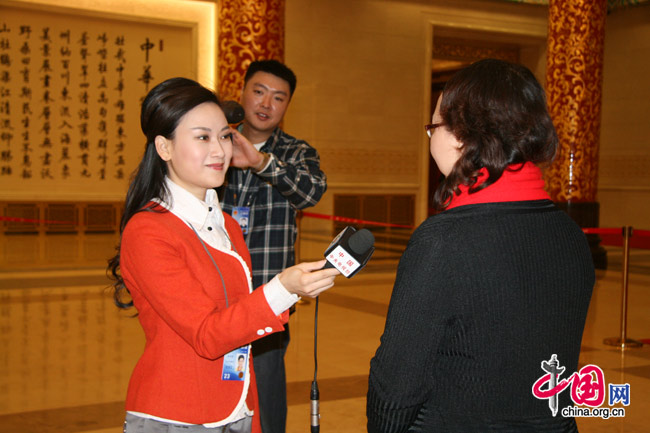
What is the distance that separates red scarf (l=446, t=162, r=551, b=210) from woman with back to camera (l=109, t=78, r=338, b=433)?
36cm

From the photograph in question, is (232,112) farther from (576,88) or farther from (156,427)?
(576,88)

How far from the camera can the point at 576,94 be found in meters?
9.87

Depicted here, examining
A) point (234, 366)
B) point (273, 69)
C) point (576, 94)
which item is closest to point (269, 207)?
point (273, 69)

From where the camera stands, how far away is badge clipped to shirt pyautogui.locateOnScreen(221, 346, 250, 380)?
73.5 inches

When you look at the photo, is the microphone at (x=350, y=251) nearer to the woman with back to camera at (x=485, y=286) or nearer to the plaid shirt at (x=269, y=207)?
the woman with back to camera at (x=485, y=286)

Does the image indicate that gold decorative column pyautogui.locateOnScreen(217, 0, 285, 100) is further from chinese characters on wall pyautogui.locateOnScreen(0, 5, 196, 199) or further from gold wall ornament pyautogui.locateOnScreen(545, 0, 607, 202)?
chinese characters on wall pyautogui.locateOnScreen(0, 5, 196, 199)

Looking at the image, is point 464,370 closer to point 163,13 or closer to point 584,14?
point 584,14

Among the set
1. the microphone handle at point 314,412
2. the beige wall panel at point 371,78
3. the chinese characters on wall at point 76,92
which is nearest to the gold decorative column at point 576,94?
the beige wall panel at point 371,78

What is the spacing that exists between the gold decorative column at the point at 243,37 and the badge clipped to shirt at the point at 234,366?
228 inches

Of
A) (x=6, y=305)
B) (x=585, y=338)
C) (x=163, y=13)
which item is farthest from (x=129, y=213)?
(x=163, y=13)

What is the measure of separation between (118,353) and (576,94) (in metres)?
7.29

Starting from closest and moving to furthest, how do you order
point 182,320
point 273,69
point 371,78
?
point 182,320
point 273,69
point 371,78

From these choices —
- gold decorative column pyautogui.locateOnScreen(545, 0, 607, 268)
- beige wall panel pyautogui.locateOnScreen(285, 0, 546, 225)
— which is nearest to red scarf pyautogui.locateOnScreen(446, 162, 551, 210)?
gold decorative column pyautogui.locateOnScreen(545, 0, 607, 268)

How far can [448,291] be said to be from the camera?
4.58ft
